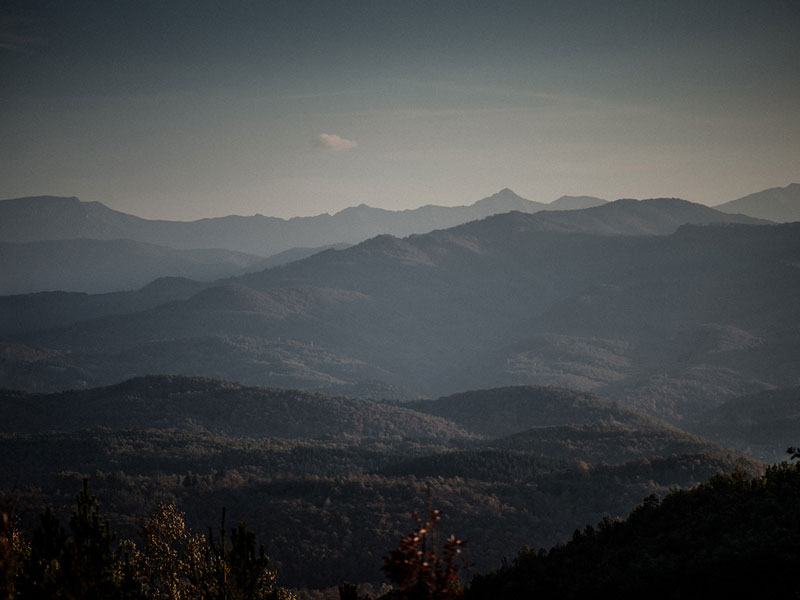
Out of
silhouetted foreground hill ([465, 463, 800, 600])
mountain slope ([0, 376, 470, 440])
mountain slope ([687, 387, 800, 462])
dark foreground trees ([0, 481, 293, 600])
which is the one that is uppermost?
dark foreground trees ([0, 481, 293, 600])

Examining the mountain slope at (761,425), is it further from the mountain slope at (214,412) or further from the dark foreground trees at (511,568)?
the dark foreground trees at (511,568)

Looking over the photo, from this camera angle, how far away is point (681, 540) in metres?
32.0

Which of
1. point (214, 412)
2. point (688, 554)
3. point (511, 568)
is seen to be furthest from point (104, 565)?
point (214, 412)

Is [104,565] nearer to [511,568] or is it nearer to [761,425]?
[511,568]

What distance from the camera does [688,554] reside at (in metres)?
28.9

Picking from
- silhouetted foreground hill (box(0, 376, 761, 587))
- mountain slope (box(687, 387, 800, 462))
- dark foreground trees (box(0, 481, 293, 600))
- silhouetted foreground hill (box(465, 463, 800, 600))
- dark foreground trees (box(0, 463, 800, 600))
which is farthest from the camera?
mountain slope (box(687, 387, 800, 462))

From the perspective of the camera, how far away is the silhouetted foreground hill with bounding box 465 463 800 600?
22.4 m

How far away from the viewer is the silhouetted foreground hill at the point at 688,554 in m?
22.4

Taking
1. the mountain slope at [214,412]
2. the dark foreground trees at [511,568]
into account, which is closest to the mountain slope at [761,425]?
the mountain slope at [214,412]

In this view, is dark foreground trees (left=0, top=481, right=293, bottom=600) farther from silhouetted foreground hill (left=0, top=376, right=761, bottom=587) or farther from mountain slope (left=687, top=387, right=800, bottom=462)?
mountain slope (left=687, top=387, right=800, bottom=462)

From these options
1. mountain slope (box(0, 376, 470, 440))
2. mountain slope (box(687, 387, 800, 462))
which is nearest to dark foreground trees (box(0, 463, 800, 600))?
mountain slope (box(0, 376, 470, 440))

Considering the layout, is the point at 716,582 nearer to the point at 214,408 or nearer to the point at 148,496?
the point at 148,496

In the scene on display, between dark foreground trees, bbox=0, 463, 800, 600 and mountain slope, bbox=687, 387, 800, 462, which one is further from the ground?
dark foreground trees, bbox=0, 463, 800, 600

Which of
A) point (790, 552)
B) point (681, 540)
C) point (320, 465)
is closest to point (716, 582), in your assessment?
point (790, 552)
